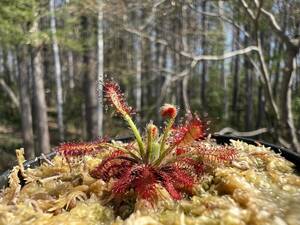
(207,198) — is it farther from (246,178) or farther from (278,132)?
(278,132)

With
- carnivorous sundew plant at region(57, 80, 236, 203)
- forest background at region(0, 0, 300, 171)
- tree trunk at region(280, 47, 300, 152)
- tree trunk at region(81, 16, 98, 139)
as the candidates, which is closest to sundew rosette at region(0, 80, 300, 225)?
carnivorous sundew plant at region(57, 80, 236, 203)

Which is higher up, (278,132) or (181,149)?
(181,149)

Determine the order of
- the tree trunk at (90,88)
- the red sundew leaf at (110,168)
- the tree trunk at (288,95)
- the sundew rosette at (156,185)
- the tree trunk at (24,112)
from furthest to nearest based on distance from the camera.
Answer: the tree trunk at (24,112) → the tree trunk at (90,88) → the tree trunk at (288,95) → the red sundew leaf at (110,168) → the sundew rosette at (156,185)

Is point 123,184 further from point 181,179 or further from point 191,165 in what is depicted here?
point 191,165

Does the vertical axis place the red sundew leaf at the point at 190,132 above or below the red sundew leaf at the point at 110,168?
above

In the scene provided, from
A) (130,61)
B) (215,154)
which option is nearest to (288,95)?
(215,154)

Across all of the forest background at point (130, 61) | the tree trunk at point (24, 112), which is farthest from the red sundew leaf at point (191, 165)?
the tree trunk at point (24, 112)

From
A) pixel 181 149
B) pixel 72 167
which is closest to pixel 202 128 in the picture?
pixel 181 149

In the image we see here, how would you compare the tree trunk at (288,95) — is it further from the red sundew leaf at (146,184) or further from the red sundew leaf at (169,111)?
the red sundew leaf at (146,184)
